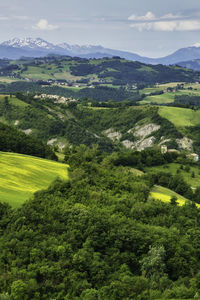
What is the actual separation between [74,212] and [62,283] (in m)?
Result: 14.4

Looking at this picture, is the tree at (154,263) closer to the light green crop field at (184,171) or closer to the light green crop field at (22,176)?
the light green crop field at (22,176)

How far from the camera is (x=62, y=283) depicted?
109 feet

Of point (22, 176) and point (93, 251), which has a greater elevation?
point (22, 176)

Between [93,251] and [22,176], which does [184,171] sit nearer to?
[22,176]

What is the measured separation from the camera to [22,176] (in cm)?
6412

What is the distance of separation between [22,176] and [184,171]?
255 ft

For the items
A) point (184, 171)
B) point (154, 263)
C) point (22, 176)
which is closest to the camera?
point (154, 263)

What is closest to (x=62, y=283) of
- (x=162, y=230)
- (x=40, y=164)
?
(x=162, y=230)

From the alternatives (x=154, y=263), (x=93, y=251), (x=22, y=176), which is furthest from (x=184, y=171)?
(x=93, y=251)

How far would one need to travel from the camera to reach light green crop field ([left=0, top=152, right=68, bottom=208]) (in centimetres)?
5191

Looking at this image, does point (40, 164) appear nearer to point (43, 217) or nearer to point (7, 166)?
point (7, 166)

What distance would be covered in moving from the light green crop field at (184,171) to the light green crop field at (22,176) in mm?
49694

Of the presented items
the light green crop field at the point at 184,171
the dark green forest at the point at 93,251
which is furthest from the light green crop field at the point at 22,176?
the light green crop field at the point at 184,171

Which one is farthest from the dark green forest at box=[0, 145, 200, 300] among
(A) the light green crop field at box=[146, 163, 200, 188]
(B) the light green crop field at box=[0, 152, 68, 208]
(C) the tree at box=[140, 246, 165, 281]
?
(A) the light green crop field at box=[146, 163, 200, 188]
